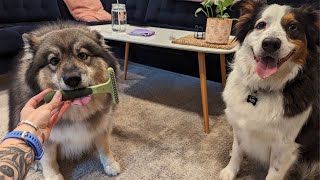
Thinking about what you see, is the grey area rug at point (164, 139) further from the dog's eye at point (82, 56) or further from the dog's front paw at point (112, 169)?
the dog's eye at point (82, 56)

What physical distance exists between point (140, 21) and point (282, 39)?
8.63ft

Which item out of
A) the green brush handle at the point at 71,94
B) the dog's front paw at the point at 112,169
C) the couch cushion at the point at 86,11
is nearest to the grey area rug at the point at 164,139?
the dog's front paw at the point at 112,169

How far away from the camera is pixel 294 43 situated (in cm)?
118

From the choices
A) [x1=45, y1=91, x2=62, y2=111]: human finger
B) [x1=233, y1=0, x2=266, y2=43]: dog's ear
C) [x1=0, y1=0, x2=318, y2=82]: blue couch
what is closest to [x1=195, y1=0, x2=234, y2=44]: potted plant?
[x1=233, y1=0, x2=266, y2=43]: dog's ear

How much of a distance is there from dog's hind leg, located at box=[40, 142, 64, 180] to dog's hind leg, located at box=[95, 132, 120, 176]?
0.81 ft

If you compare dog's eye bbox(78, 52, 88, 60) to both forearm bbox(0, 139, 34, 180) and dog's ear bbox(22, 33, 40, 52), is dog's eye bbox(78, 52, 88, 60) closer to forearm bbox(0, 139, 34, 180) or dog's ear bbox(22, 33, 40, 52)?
dog's ear bbox(22, 33, 40, 52)

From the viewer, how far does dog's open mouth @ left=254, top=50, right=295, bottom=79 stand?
4.01ft

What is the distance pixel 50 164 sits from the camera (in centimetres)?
150

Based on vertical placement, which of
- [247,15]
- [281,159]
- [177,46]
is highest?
[247,15]

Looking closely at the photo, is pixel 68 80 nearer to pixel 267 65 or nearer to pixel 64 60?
pixel 64 60

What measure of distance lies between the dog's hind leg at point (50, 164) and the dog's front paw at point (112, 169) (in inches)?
9.9

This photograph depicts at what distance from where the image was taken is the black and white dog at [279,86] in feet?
3.96

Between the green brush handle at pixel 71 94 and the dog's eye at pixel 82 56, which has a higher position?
the dog's eye at pixel 82 56

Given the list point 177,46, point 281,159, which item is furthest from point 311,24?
point 177,46
